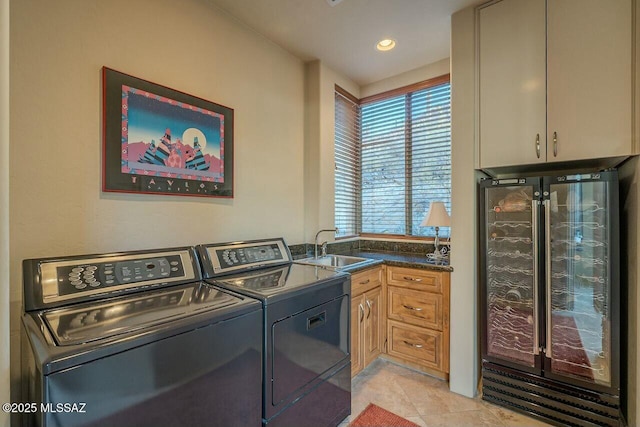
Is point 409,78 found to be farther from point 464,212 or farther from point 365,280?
point 365,280

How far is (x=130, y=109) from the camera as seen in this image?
1.54 meters

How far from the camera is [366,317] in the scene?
2281mm

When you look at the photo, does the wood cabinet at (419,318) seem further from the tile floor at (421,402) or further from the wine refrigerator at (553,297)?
the wine refrigerator at (553,297)

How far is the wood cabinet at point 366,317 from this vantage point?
7.06 ft

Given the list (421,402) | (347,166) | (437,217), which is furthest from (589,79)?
(421,402)

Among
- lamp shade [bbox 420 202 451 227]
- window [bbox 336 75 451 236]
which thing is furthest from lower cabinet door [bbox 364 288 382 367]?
window [bbox 336 75 451 236]

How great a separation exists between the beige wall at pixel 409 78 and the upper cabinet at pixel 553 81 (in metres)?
0.73

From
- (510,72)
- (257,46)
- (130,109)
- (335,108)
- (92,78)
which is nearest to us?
(92,78)

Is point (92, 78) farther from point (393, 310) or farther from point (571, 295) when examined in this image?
point (571, 295)

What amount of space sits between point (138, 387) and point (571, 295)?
229 cm

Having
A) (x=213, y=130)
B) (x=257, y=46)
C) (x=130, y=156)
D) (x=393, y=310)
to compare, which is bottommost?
(x=393, y=310)

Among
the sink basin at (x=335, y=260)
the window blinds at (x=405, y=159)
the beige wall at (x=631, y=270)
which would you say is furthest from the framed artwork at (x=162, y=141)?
the beige wall at (x=631, y=270)

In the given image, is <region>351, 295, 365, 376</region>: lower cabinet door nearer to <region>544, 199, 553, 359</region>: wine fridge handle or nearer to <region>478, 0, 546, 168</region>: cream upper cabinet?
<region>544, 199, 553, 359</region>: wine fridge handle

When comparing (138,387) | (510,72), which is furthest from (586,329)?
(138,387)
